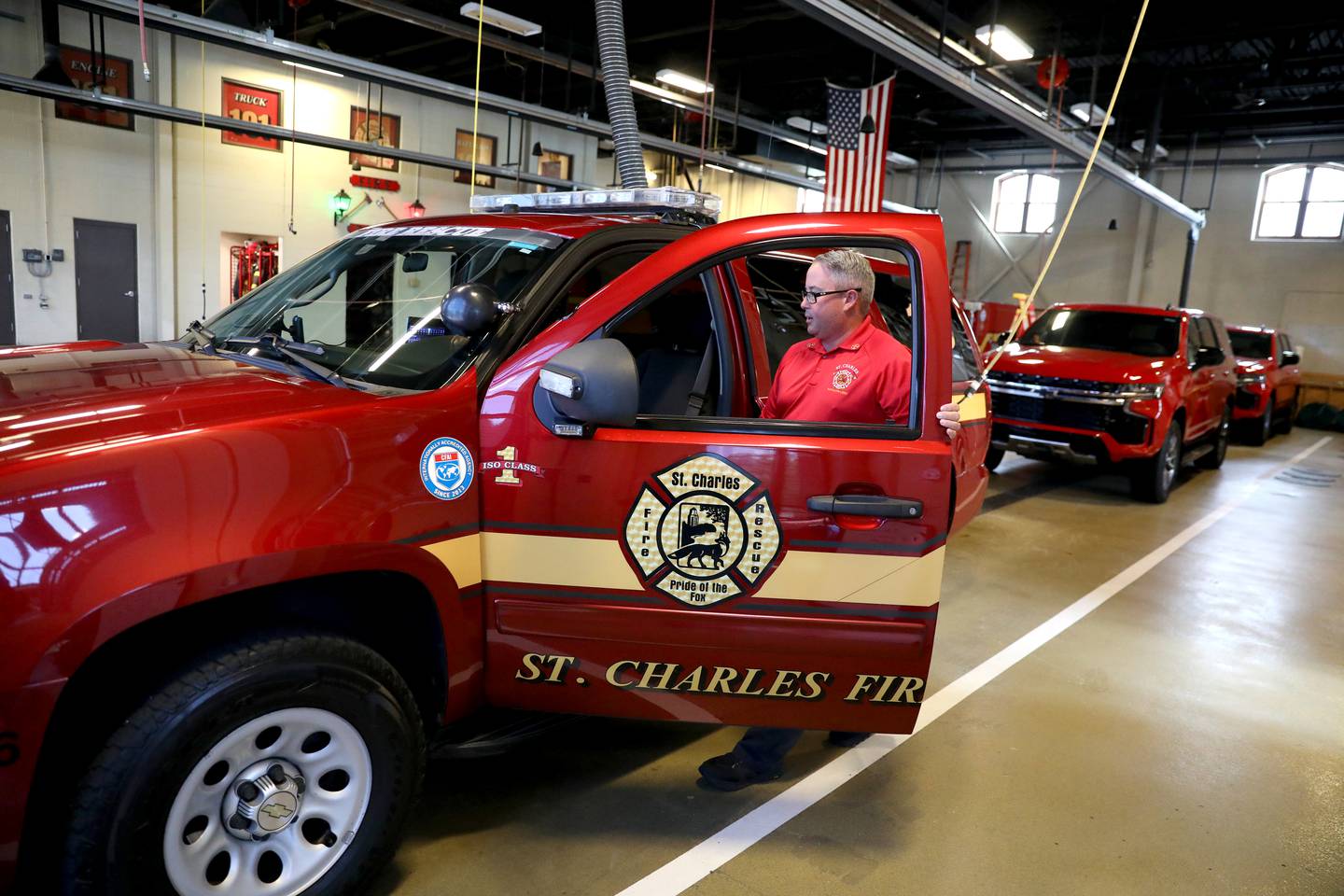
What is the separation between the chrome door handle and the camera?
2234mm

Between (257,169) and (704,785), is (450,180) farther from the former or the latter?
(704,785)

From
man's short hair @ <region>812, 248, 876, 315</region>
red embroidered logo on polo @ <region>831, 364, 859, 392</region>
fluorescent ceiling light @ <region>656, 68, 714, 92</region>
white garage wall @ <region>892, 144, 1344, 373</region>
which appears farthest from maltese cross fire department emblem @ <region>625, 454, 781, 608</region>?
white garage wall @ <region>892, 144, 1344, 373</region>

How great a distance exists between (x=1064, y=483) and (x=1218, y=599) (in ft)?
11.5

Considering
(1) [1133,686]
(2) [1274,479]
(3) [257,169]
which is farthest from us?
Answer: (3) [257,169]

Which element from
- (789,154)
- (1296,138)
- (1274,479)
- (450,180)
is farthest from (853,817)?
(1296,138)

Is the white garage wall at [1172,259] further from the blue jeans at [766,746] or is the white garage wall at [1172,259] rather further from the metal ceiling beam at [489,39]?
the blue jeans at [766,746]

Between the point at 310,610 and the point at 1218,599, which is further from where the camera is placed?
the point at 1218,599

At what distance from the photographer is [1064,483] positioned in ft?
28.4

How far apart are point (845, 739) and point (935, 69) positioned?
22.5 feet

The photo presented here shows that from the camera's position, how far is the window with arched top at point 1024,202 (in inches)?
878

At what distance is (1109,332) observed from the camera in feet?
27.9

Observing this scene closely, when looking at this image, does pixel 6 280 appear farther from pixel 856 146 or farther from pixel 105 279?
pixel 856 146

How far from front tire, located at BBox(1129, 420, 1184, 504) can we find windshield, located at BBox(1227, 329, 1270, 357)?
6560 mm

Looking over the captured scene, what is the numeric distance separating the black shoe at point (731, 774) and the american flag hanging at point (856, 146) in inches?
303
